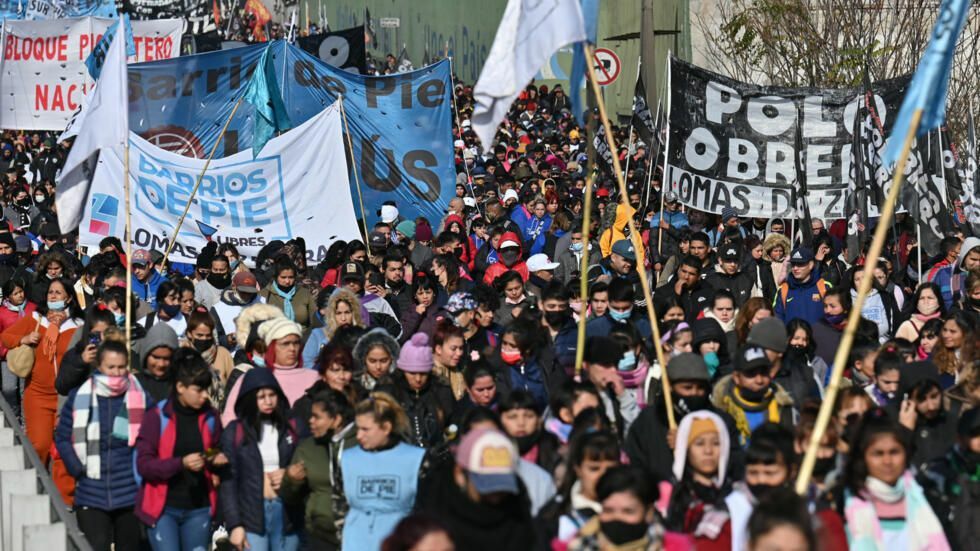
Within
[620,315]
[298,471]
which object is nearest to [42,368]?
[620,315]

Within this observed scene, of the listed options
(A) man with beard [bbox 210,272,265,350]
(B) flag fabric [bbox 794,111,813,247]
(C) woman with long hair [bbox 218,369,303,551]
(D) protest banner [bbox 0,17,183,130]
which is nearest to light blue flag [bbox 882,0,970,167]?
(C) woman with long hair [bbox 218,369,303,551]

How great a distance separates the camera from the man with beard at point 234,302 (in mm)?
11688

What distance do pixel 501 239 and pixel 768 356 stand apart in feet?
20.4

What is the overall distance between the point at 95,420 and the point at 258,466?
0.92 m

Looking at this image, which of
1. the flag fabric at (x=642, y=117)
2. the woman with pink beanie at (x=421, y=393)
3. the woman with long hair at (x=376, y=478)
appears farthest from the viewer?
the flag fabric at (x=642, y=117)

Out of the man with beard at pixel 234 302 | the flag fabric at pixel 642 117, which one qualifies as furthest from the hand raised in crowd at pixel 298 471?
the flag fabric at pixel 642 117

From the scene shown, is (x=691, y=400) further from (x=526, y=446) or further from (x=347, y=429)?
(x=347, y=429)

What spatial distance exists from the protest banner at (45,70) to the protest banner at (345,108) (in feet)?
8.56

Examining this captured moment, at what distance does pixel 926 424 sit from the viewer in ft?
27.3

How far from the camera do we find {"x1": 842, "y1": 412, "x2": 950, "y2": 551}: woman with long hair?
21.3ft

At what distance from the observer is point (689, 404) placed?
8000 millimetres

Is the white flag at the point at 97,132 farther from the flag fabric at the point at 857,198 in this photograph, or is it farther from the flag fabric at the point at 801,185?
the flag fabric at the point at 857,198

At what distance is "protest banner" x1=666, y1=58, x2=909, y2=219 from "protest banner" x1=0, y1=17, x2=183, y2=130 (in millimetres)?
7991

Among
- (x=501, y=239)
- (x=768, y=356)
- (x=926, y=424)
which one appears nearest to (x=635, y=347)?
(x=768, y=356)
